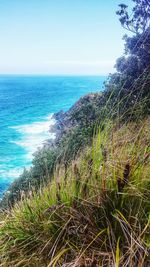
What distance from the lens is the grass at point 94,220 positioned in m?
1.46

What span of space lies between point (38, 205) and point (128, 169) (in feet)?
2.30

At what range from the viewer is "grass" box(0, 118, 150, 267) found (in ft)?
4.78

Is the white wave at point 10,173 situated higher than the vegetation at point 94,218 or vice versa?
the vegetation at point 94,218

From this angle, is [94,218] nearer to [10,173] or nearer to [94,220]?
[94,220]

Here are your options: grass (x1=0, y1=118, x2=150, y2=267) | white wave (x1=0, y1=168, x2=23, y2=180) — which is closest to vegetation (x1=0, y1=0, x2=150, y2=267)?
grass (x1=0, y1=118, x2=150, y2=267)

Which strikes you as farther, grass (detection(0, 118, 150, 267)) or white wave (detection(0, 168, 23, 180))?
white wave (detection(0, 168, 23, 180))

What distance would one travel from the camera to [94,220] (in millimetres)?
1620

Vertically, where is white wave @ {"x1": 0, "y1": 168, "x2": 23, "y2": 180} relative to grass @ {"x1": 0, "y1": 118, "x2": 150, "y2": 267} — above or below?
below

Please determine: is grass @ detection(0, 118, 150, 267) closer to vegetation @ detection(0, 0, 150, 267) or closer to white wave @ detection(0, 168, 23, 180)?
vegetation @ detection(0, 0, 150, 267)

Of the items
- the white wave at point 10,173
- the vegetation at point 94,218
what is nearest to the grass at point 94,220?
the vegetation at point 94,218

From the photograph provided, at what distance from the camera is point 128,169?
157cm

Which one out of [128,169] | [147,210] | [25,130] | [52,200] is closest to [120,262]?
[147,210]

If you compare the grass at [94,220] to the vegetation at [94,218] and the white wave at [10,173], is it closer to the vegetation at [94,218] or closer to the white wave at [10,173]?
the vegetation at [94,218]

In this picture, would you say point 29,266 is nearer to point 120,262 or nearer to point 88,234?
point 88,234
